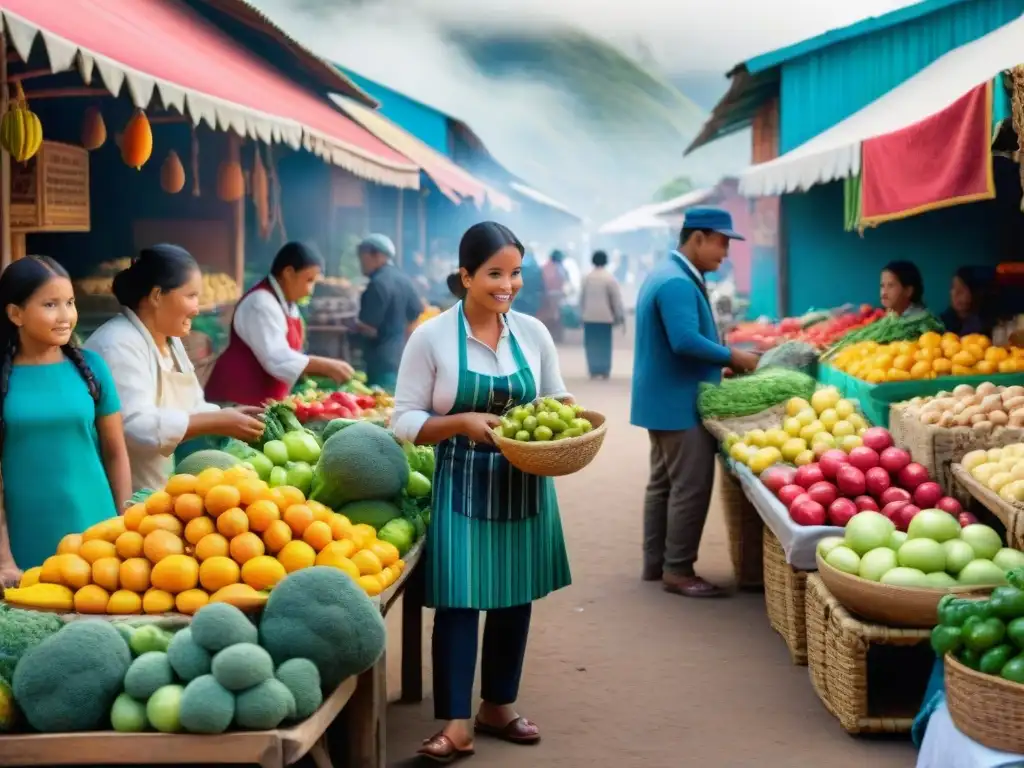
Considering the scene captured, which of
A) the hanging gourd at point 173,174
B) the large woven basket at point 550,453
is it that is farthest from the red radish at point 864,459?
the hanging gourd at point 173,174

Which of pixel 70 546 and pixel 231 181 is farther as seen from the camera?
pixel 231 181

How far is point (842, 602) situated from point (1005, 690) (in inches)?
61.2

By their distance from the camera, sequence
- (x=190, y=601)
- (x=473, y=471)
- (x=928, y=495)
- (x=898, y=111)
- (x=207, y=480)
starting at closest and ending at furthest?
(x=190, y=601)
(x=207, y=480)
(x=473, y=471)
(x=928, y=495)
(x=898, y=111)

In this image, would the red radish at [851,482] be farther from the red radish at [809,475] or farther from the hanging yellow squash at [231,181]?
the hanging yellow squash at [231,181]

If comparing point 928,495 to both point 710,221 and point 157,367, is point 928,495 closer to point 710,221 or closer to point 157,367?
point 710,221

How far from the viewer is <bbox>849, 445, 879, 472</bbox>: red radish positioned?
232 inches

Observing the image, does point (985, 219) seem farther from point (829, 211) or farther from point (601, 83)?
point (601, 83)

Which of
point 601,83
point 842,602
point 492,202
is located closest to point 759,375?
point 842,602

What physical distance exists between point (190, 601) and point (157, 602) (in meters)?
0.09

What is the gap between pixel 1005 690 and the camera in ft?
11.3

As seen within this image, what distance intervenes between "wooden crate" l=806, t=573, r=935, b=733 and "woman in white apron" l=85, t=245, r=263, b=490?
2.38m

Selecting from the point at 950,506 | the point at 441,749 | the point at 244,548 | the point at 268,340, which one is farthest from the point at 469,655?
the point at 268,340

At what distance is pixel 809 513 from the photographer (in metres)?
5.58

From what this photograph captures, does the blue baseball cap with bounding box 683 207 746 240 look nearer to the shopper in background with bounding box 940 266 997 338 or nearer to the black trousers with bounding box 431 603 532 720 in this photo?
the black trousers with bounding box 431 603 532 720
